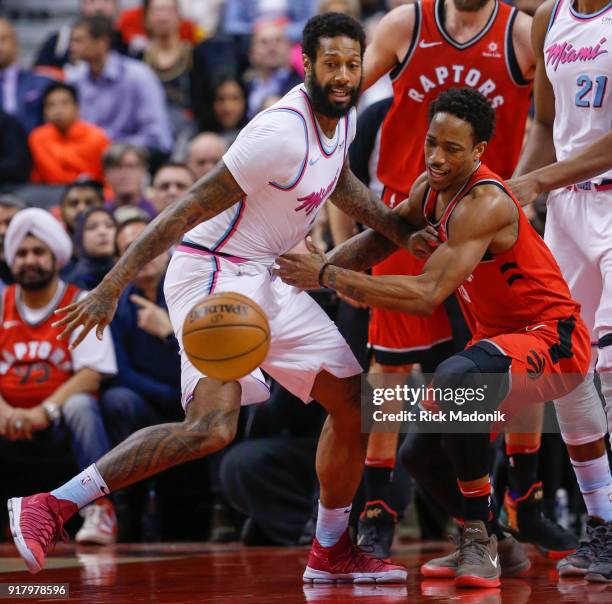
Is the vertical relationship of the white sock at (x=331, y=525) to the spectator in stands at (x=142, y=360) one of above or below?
below

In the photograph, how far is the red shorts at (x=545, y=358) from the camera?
4.64 m

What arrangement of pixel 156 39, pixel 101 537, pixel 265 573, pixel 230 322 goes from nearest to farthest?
1. pixel 230 322
2. pixel 265 573
3. pixel 101 537
4. pixel 156 39

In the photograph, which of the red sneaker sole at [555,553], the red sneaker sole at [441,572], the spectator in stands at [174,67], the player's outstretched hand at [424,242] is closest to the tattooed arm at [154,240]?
the player's outstretched hand at [424,242]

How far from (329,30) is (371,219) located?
92cm

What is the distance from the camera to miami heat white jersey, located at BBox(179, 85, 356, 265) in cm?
455

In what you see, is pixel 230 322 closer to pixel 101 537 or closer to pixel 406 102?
pixel 406 102

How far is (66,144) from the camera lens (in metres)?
10.7

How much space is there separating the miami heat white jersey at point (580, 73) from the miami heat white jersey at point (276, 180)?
3.30 ft

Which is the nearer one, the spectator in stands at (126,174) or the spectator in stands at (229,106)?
the spectator in stands at (126,174)

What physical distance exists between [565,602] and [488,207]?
160cm

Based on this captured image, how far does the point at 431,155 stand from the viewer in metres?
4.76

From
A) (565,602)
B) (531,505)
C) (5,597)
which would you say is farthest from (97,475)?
(531,505)

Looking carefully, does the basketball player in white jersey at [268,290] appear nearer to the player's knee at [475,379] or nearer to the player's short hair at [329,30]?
the player's short hair at [329,30]

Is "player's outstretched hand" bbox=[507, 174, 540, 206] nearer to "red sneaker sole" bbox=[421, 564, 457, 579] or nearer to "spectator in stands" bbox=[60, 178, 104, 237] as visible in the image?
"red sneaker sole" bbox=[421, 564, 457, 579]
